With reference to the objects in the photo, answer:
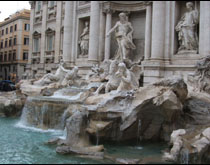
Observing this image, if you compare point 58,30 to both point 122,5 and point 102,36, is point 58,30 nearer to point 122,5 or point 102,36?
point 102,36

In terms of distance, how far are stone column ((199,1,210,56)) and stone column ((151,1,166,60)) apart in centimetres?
203

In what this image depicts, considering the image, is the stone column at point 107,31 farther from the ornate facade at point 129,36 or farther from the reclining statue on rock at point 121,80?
the reclining statue on rock at point 121,80

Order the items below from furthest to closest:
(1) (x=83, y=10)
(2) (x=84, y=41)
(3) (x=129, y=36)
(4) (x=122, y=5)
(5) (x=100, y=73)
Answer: (1) (x=83, y=10)
(2) (x=84, y=41)
(4) (x=122, y=5)
(3) (x=129, y=36)
(5) (x=100, y=73)

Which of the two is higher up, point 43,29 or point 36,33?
point 43,29

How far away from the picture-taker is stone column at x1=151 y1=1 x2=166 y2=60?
14.0m

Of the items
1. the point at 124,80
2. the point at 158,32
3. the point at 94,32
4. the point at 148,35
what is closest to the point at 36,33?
the point at 94,32

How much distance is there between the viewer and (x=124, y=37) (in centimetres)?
1587

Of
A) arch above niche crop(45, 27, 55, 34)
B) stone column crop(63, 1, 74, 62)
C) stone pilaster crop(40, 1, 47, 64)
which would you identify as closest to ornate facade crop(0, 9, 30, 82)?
stone pilaster crop(40, 1, 47, 64)

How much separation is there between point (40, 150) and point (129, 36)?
34.4ft

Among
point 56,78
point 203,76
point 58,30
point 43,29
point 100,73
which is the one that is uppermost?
point 43,29

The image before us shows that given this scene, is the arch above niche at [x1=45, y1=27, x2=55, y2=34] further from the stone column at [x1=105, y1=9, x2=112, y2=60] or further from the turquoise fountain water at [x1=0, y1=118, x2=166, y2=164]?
the turquoise fountain water at [x1=0, y1=118, x2=166, y2=164]

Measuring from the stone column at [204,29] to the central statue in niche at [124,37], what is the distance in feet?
14.6

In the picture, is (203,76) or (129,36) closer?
(203,76)

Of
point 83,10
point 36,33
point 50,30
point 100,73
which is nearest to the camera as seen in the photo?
point 100,73
